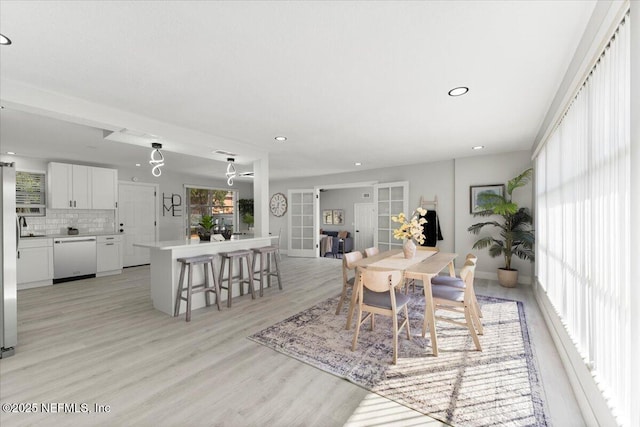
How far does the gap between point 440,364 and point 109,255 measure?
658 centimetres

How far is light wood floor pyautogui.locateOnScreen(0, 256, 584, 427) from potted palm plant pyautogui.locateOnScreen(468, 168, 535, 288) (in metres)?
1.13

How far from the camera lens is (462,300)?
269 cm

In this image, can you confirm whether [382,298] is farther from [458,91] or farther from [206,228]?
[206,228]

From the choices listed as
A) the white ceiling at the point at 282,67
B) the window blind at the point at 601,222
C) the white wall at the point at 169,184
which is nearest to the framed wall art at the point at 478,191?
the white ceiling at the point at 282,67

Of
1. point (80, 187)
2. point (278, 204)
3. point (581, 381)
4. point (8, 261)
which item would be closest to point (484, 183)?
point (581, 381)

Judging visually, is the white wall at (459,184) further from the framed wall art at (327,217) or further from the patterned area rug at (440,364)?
the framed wall art at (327,217)

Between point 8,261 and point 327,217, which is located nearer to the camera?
point 8,261

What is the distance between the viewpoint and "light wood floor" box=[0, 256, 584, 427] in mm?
1747

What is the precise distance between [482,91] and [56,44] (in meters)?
3.26

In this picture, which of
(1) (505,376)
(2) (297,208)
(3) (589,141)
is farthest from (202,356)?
(2) (297,208)

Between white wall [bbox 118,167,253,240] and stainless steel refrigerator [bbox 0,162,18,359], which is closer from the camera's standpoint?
stainless steel refrigerator [bbox 0,162,18,359]

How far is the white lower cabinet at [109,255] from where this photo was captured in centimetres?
575

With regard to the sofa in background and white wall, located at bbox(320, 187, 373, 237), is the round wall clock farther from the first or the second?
white wall, located at bbox(320, 187, 373, 237)

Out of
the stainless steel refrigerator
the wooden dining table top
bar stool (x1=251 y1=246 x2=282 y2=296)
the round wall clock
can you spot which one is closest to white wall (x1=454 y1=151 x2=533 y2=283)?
the wooden dining table top
